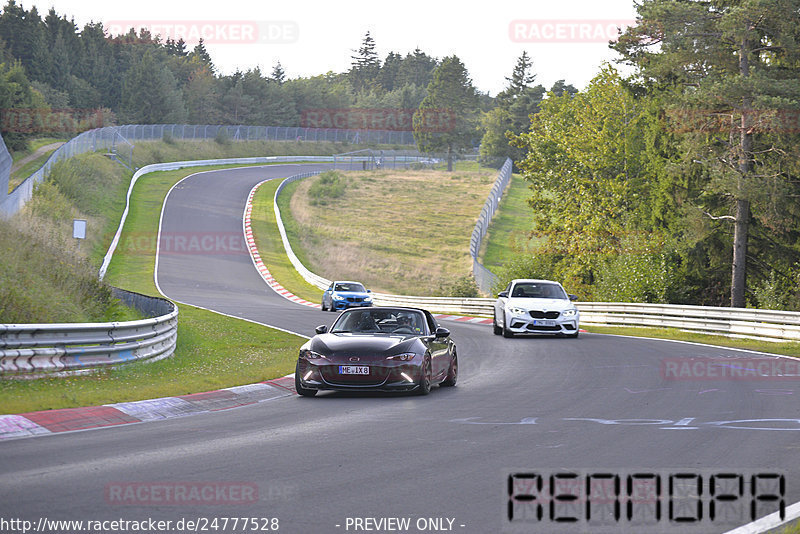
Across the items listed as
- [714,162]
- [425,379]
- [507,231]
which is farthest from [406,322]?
[507,231]

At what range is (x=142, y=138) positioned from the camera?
94375 mm

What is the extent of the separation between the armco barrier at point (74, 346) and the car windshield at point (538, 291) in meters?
12.3

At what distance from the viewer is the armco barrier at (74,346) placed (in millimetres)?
12609

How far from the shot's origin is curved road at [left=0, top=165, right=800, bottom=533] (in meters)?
6.50

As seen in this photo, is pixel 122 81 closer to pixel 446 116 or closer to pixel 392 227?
pixel 446 116

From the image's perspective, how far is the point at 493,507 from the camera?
6633 millimetres

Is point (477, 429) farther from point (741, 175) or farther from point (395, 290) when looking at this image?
point (395, 290)

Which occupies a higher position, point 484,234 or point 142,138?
point 142,138

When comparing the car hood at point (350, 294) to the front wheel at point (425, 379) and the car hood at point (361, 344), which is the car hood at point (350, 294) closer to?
the car hood at point (361, 344)

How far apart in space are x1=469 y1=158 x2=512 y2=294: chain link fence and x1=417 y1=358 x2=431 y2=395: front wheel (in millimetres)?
34764

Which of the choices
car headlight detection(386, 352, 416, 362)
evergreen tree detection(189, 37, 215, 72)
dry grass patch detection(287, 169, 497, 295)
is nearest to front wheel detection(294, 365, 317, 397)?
car headlight detection(386, 352, 416, 362)

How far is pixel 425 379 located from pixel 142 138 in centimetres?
8604

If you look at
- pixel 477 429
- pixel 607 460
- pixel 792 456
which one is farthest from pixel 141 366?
pixel 792 456

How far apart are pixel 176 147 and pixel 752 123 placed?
258 feet
